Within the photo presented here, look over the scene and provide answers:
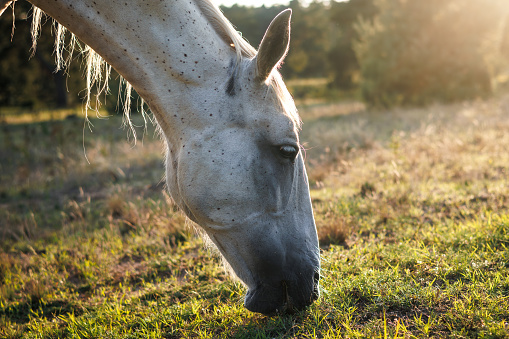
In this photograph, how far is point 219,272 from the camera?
308 cm

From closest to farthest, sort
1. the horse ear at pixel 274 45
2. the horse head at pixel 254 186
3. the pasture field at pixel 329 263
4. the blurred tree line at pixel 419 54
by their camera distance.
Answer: the horse ear at pixel 274 45 → the horse head at pixel 254 186 → the pasture field at pixel 329 263 → the blurred tree line at pixel 419 54

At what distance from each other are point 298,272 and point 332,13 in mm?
37051

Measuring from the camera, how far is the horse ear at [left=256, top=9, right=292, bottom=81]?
1858 mm

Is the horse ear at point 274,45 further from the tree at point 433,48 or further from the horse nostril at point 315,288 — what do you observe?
the tree at point 433,48

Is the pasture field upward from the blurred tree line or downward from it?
downward

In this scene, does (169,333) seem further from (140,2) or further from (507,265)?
(507,265)

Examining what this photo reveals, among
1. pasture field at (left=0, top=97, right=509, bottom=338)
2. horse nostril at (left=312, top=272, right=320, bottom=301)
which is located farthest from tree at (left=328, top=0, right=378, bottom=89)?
horse nostril at (left=312, top=272, right=320, bottom=301)

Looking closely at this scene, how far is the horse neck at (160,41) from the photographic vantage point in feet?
6.90

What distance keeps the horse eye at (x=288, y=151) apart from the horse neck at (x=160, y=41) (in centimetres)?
53

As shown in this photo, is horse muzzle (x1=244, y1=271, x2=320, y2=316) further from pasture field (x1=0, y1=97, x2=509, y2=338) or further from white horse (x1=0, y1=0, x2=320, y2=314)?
pasture field (x1=0, y1=97, x2=509, y2=338)

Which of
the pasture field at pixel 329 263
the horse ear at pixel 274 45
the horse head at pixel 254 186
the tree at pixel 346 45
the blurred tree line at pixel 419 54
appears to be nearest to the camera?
the horse ear at pixel 274 45

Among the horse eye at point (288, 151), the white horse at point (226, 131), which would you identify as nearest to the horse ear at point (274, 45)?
the white horse at point (226, 131)

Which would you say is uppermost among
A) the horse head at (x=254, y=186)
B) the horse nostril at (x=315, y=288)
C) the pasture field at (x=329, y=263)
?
the horse head at (x=254, y=186)

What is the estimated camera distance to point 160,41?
6.91ft
